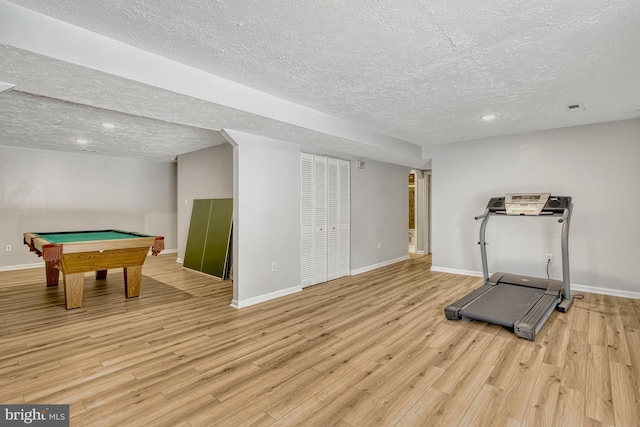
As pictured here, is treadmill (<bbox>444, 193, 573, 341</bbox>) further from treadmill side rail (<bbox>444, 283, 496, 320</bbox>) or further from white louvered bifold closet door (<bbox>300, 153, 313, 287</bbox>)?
white louvered bifold closet door (<bbox>300, 153, 313, 287</bbox>)

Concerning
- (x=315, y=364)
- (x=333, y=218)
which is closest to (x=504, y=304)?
(x=315, y=364)

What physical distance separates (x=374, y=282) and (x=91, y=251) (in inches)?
153

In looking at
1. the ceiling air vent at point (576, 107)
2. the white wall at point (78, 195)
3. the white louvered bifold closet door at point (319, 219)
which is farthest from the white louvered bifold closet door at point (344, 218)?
the white wall at point (78, 195)

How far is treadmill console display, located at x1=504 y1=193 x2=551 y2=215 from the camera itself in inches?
155

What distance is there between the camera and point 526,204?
4.03 metres

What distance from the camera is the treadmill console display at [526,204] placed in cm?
394

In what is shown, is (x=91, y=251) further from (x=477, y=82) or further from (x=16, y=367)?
(x=477, y=82)

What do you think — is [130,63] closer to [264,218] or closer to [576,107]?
[264,218]

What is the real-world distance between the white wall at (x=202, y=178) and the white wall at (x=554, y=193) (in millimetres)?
3810

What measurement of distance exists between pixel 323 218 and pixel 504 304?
8.90 ft

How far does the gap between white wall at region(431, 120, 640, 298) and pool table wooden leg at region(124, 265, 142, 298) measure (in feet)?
16.0

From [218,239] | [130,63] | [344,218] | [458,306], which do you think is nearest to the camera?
[130,63]

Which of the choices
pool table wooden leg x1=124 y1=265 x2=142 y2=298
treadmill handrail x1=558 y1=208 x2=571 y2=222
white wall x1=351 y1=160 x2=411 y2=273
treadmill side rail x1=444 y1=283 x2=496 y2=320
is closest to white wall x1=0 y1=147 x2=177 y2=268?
pool table wooden leg x1=124 y1=265 x2=142 y2=298

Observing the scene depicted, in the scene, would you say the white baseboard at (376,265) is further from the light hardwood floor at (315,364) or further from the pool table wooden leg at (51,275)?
the pool table wooden leg at (51,275)
